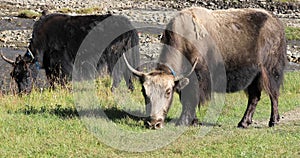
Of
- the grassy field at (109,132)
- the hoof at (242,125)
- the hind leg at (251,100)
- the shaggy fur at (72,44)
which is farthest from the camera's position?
the shaggy fur at (72,44)

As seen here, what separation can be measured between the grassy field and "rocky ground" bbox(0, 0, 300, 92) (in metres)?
9.60

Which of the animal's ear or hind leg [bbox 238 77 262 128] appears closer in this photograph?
the animal's ear

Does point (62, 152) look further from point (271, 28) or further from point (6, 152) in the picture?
point (271, 28)

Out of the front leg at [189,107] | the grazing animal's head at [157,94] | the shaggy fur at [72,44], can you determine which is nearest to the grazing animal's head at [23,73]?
the shaggy fur at [72,44]

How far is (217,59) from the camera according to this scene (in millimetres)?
9312

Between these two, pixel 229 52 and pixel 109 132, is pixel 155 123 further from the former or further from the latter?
pixel 229 52

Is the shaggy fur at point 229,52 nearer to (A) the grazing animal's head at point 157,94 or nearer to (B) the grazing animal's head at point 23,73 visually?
(A) the grazing animal's head at point 157,94

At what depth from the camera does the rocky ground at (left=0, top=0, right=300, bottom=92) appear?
23781 millimetres

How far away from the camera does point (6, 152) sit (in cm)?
692

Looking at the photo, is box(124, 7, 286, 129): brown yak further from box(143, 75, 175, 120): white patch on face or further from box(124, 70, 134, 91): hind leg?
box(124, 70, 134, 91): hind leg

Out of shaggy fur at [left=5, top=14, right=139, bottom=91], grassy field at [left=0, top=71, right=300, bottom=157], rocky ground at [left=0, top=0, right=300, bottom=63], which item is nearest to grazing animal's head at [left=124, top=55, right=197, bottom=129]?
grassy field at [left=0, top=71, right=300, bottom=157]

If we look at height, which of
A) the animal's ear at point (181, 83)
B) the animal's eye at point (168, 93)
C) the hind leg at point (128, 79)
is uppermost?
the animal's ear at point (181, 83)

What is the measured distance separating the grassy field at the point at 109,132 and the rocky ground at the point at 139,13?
378 inches

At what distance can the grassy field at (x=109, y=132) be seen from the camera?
7.12m
